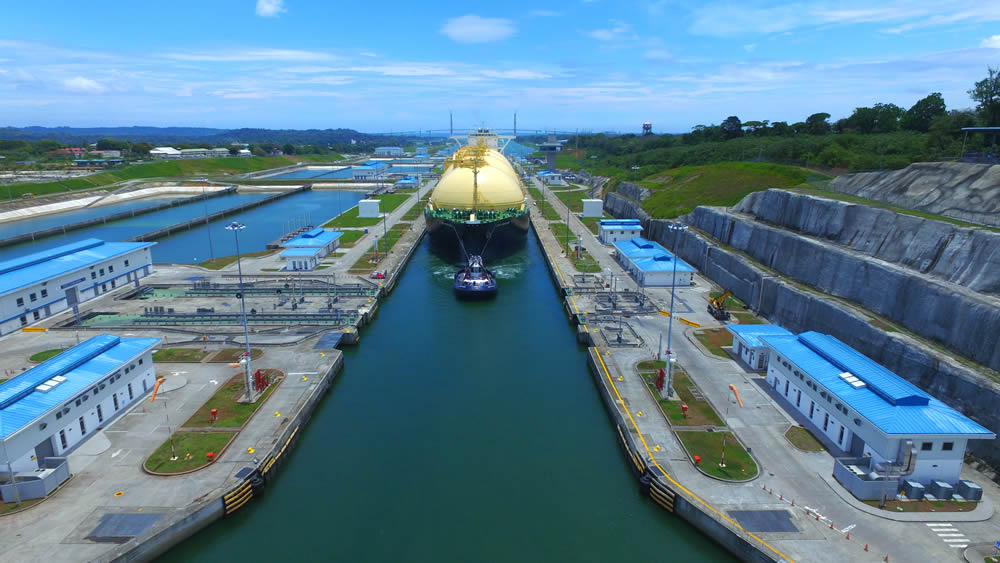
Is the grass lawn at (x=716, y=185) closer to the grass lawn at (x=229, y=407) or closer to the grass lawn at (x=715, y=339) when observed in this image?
Answer: the grass lawn at (x=715, y=339)

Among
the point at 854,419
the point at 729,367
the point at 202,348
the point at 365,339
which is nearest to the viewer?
the point at 854,419

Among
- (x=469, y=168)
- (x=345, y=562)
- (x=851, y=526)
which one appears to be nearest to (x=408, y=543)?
(x=345, y=562)

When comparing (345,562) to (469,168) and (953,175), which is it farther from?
(469,168)

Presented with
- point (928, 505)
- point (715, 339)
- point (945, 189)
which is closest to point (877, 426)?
point (928, 505)

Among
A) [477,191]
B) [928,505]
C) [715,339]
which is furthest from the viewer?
[477,191]

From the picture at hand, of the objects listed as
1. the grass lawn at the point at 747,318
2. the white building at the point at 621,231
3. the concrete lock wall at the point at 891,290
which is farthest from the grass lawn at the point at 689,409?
the white building at the point at 621,231

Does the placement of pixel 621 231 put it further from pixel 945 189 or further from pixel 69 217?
pixel 69 217
